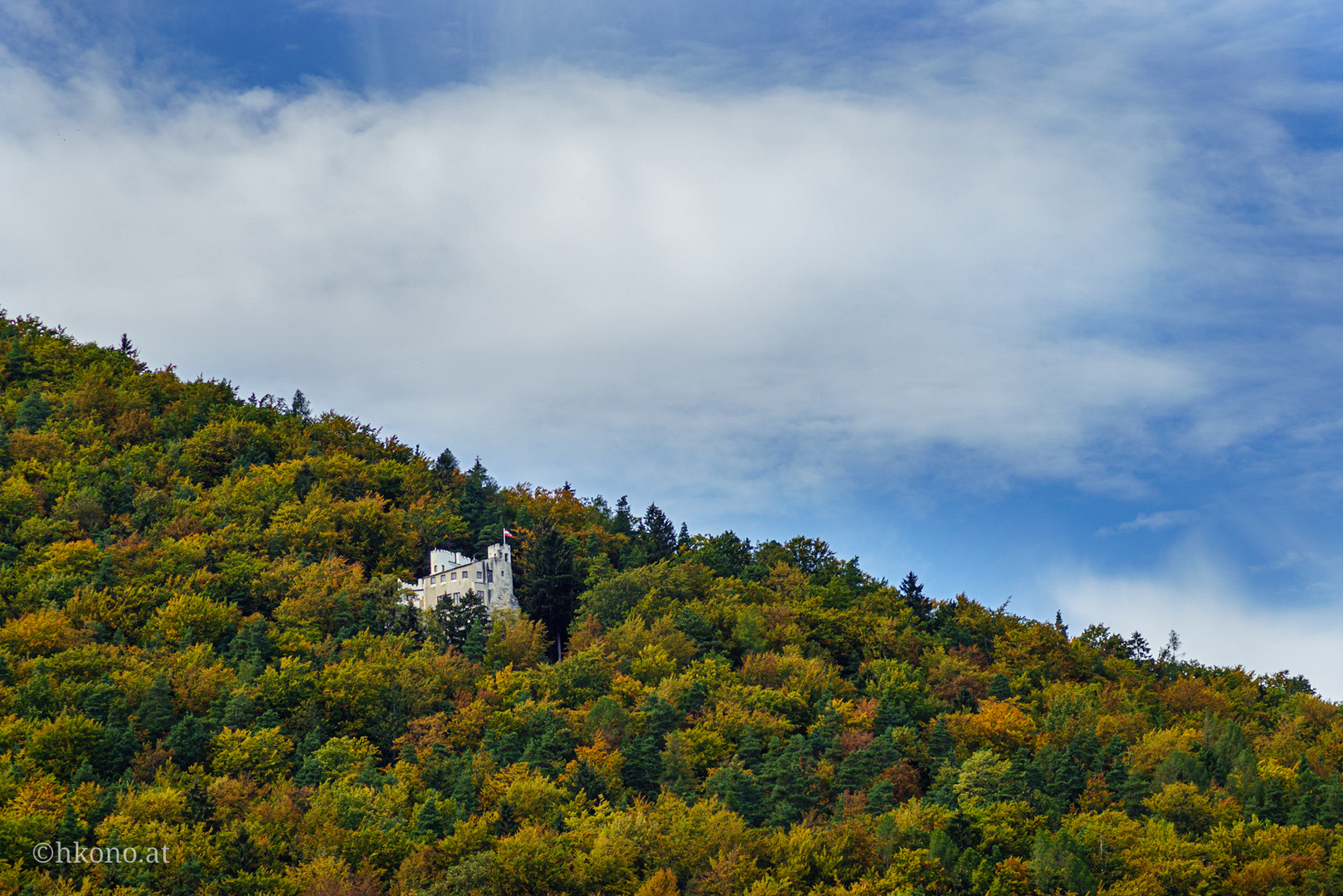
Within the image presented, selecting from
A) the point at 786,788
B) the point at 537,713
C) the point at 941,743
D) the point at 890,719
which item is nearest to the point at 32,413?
the point at 537,713

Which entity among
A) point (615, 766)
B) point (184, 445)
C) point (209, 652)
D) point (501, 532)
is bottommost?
point (615, 766)

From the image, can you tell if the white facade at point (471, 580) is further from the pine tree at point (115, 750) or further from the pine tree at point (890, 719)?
the pine tree at point (890, 719)

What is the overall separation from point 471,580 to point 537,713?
20045mm

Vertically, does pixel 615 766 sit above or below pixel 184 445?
below

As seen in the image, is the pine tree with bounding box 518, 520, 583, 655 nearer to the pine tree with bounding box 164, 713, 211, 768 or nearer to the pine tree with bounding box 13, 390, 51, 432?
the pine tree with bounding box 164, 713, 211, 768

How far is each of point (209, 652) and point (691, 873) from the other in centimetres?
3055

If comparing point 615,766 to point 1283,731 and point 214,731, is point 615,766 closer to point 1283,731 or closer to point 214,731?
point 214,731

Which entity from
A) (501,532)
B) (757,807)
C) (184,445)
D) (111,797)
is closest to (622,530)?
(501,532)

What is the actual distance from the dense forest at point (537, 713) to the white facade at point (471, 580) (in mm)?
1634

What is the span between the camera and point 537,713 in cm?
6994

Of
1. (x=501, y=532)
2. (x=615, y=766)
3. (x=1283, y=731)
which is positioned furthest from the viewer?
(x=501, y=532)

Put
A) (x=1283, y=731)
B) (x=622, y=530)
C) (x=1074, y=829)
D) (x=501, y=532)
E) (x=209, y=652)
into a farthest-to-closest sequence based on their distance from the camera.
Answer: (x=622, y=530)
(x=501, y=532)
(x=1283, y=731)
(x=209, y=652)
(x=1074, y=829)

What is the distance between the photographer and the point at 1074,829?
6197cm

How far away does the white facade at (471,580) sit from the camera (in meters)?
88.1
